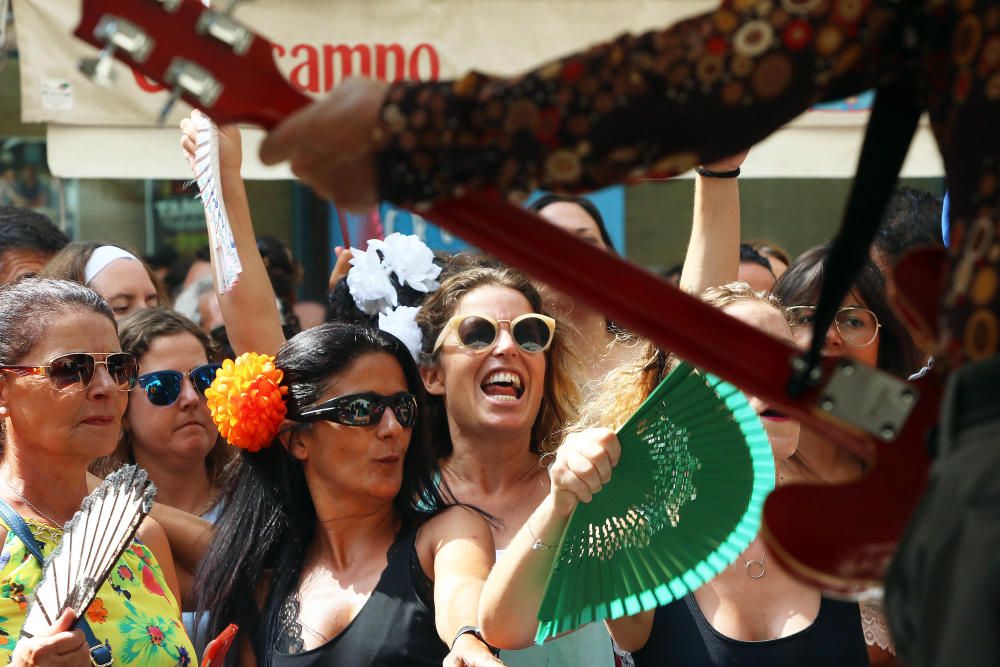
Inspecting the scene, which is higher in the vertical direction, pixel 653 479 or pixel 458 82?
pixel 458 82

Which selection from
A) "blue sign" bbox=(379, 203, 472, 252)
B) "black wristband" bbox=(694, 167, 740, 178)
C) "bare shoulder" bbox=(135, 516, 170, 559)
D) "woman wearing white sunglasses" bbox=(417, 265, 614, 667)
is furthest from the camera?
"blue sign" bbox=(379, 203, 472, 252)

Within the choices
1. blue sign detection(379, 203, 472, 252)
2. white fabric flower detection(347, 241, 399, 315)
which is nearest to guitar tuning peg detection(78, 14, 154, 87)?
white fabric flower detection(347, 241, 399, 315)

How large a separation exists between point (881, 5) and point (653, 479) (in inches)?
52.6

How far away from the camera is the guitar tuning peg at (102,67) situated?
5.62 ft

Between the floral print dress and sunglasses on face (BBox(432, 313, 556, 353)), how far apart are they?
108cm

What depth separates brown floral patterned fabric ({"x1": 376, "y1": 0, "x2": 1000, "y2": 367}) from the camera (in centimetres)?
149

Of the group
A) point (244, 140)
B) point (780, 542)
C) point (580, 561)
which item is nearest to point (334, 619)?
point (580, 561)

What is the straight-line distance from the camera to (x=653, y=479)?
268cm

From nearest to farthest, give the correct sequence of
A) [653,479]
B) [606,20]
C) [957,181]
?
[957,181], [653,479], [606,20]

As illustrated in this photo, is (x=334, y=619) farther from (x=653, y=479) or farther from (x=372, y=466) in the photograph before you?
(x=653, y=479)

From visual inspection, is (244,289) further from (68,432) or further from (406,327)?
(68,432)

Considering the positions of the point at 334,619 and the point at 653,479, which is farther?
the point at 334,619

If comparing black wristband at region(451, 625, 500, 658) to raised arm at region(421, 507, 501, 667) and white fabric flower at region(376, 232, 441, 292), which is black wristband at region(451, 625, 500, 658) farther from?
white fabric flower at region(376, 232, 441, 292)

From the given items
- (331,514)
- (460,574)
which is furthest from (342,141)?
(331,514)
